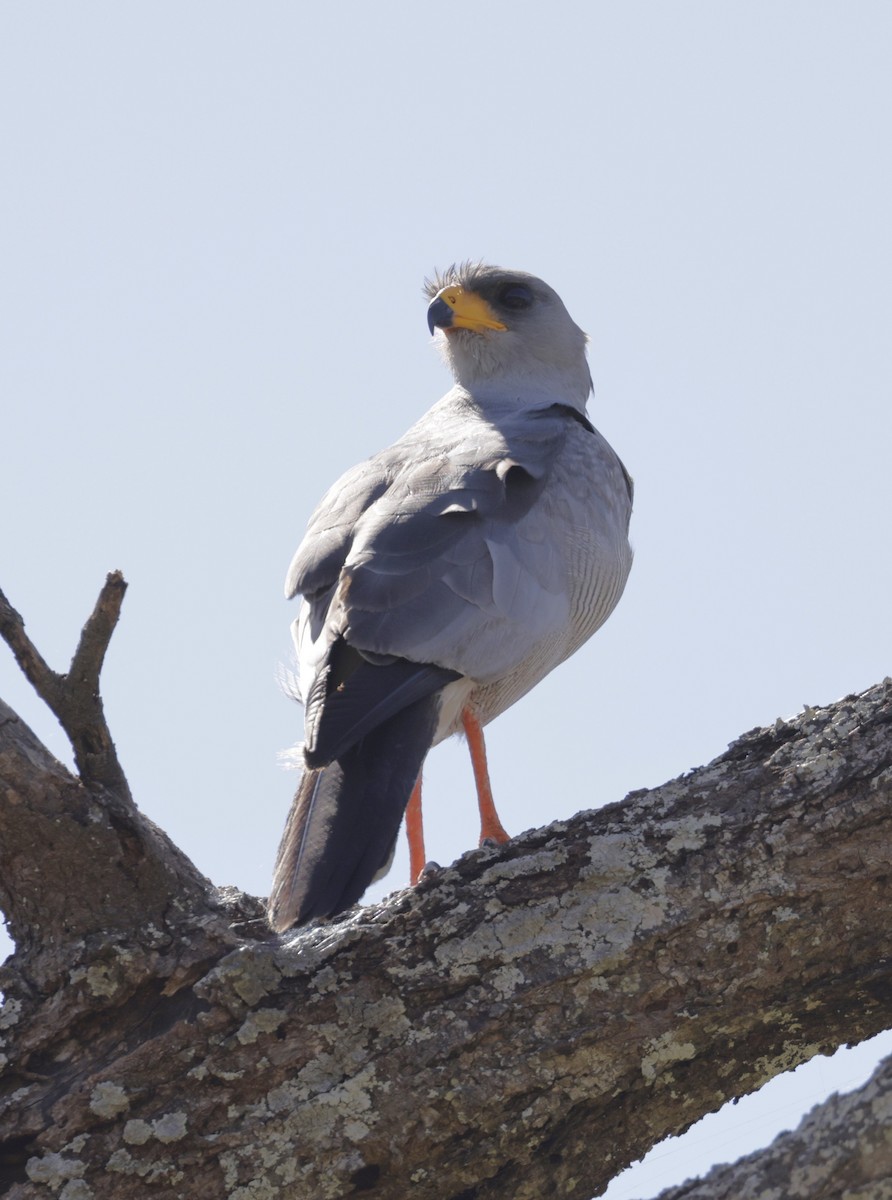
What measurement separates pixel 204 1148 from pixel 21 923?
711 mm

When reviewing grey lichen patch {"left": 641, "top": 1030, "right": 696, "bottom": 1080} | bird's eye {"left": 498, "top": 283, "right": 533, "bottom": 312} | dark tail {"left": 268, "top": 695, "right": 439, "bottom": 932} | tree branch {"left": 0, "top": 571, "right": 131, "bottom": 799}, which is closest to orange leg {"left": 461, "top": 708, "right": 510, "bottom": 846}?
dark tail {"left": 268, "top": 695, "right": 439, "bottom": 932}

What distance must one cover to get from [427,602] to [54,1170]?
2.16 meters

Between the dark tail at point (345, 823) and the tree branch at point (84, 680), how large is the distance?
0.57 m

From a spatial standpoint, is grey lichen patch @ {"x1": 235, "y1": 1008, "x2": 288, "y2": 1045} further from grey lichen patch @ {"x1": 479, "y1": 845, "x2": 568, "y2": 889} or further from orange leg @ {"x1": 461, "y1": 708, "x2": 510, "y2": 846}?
orange leg @ {"x1": 461, "y1": 708, "x2": 510, "y2": 846}

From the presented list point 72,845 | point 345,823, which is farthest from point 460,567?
point 72,845

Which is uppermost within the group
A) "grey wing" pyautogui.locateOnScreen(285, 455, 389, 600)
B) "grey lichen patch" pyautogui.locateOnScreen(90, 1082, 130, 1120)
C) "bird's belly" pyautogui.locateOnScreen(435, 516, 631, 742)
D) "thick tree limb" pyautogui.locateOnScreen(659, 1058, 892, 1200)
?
"grey wing" pyautogui.locateOnScreen(285, 455, 389, 600)

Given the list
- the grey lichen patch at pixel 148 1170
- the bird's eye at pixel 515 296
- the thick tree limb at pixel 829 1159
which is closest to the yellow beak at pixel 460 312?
the bird's eye at pixel 515 296

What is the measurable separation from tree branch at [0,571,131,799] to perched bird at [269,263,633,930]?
1.95ft

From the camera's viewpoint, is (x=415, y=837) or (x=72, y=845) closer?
(x=72, y=845)

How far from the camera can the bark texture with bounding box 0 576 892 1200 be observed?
3084mm

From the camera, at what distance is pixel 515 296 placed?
7559mm

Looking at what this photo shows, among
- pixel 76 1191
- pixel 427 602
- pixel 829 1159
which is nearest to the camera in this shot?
pixel 829 1159

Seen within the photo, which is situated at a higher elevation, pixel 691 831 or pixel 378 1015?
pixel 691 831

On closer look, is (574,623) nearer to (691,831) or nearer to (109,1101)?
(691,831)
